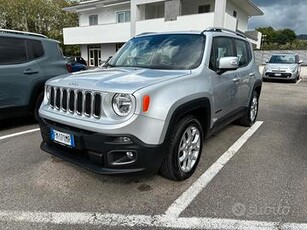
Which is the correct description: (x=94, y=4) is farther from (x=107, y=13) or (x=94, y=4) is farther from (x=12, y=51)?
(x=12, y=51)

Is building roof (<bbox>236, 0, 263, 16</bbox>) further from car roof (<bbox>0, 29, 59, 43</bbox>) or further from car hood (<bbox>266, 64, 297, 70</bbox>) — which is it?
car roof (<bbox>0, 29, 59, 43</bbox>)

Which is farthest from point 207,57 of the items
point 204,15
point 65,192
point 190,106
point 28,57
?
point 204,15

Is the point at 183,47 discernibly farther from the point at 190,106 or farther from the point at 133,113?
the point at 133,113

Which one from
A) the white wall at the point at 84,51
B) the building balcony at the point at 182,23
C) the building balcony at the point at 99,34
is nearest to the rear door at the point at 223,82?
the building balcony at the point at 182,23

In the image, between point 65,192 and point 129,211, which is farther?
point 65,192

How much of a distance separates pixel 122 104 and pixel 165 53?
4.83 feet

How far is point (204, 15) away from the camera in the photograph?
56.9 feet

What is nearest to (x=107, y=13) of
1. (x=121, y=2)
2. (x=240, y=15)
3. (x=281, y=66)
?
(x=121, y=2)

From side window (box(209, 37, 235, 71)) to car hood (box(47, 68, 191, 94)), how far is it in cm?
58

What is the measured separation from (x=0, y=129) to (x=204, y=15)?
15.0 m

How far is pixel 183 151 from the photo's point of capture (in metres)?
3.31

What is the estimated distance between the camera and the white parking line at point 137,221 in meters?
2.51

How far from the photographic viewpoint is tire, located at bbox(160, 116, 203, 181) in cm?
302

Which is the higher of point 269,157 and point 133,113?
point 133,113
